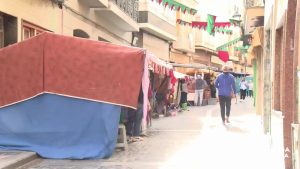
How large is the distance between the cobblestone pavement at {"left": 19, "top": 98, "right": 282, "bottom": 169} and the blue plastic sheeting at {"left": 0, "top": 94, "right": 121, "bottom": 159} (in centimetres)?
51

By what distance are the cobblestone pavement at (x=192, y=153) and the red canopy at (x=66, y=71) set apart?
125cm

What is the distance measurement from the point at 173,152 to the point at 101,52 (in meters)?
2.45

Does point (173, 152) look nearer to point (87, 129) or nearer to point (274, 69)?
point (87, 129)

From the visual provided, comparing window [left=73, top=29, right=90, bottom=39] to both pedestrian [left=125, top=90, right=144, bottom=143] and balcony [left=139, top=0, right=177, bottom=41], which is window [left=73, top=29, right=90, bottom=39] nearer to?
pedestrian [left=125, top=90, right=144, bottom=143]

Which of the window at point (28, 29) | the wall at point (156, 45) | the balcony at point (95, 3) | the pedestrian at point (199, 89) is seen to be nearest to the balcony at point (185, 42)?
the wall at point (156, 45)

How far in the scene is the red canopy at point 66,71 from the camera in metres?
10.7

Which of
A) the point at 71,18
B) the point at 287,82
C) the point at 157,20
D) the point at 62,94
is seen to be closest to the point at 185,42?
the point at 157,20

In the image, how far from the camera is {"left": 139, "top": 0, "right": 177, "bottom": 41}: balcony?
111ft

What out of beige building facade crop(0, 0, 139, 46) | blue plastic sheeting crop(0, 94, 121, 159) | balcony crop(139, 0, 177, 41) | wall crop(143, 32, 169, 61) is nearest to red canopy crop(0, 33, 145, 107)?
blue plastic sheeting crop(0, 94, 121, 159)

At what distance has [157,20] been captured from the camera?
3641 cm

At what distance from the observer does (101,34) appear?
24562 mm

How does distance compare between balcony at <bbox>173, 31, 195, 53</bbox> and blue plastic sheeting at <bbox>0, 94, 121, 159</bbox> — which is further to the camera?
balcony at <bbox>173, 31, 195, 53</bbox>

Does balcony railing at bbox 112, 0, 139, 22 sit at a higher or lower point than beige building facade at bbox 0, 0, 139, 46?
higher

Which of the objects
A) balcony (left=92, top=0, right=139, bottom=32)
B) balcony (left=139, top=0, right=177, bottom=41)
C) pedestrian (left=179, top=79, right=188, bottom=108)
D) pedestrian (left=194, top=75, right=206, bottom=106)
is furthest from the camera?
balcony (left=139, top=0, right=177, bottom=41)
